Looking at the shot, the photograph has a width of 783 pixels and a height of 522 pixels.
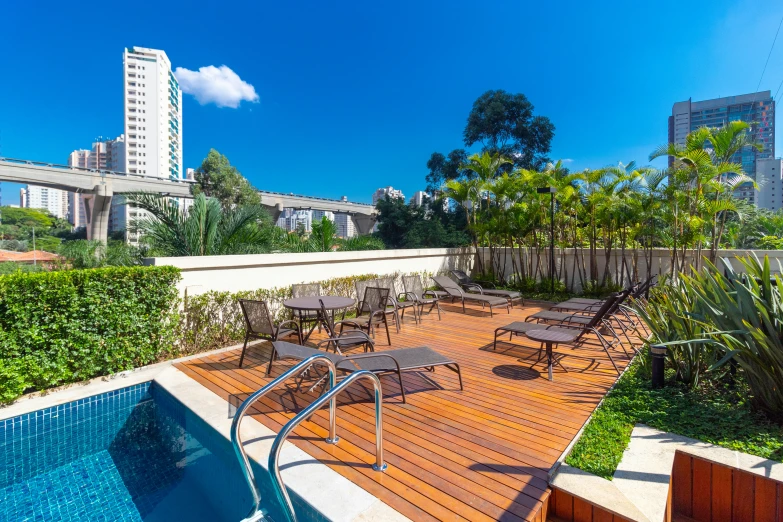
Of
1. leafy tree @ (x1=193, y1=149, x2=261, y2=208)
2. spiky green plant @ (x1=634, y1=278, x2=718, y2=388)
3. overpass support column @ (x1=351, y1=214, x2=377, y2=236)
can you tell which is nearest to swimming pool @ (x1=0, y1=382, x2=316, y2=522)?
spiky green plant @ (x1=634, y1=278, x2=718, y2=388)

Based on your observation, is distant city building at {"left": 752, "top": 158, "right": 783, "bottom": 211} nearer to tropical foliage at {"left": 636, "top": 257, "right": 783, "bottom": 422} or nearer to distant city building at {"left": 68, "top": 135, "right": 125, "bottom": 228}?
tropical foliage at {"left": 636, "top": 257, "right": 783, "bottom": 422}

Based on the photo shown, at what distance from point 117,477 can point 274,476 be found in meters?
2.44

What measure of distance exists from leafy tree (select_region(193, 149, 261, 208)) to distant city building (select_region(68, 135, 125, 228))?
3206 inches

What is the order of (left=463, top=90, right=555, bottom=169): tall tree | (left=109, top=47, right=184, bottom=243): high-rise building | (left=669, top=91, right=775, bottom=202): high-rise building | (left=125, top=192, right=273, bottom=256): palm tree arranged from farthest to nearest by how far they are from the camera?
(left=109, top=47, right=184, bottom=243): high-rise building < (left=463, top=90, right=555, bottom=169): tall tree < (left=669, top=91, right=775, bottom=202): high-rise building < (left=125, top=192, right=273, bottom=256): palm tree

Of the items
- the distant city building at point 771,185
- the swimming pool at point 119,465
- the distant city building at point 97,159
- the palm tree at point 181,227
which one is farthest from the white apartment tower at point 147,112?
the distant city building at point 771,185

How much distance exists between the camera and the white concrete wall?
607 cm

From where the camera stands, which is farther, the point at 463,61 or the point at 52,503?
the point at 463,61

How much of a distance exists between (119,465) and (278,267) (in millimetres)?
4248

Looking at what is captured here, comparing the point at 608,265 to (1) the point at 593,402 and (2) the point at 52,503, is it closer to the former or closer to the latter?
(1) the point at 593,402

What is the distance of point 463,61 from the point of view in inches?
1049

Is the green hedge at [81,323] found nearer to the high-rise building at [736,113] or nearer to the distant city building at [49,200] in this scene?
the high-rise building at [736,113]

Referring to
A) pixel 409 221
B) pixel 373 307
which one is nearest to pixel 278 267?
pixel 373 307

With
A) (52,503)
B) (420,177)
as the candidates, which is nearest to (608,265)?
(52,503)

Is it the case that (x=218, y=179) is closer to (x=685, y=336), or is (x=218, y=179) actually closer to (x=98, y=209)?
(x=98, y=209)
